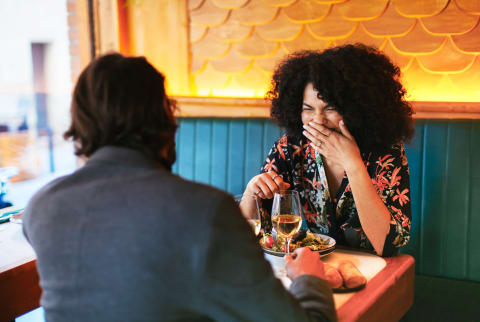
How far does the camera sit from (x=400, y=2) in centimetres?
252

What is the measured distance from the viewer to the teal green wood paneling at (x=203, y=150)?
2842mm

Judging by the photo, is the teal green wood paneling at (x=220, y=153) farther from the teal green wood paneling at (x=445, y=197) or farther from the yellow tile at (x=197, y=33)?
the teal green wood paneling at (x=445, y=197)

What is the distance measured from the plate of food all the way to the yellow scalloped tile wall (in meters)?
1.38

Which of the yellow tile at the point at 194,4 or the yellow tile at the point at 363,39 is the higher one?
the yellow tile at the point at 194,4

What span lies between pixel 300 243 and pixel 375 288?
1.03 feet

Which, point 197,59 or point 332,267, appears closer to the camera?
point 332,267

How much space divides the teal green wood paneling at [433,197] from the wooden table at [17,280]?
1.74m

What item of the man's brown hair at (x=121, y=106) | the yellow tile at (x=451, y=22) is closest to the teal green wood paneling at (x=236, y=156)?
the yellow tile at (x=451, y=22)

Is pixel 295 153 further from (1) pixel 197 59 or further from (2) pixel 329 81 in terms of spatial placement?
(1) pixel 197 59

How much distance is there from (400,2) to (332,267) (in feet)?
5.98

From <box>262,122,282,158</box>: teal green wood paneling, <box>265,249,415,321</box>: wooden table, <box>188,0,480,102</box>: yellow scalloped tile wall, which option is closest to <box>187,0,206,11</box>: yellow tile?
<box>188,0,480,102</box>: yellow scalloped tile wall

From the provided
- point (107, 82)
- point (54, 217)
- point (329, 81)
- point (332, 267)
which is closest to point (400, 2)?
point (329, 81)

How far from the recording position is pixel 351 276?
1231 mm

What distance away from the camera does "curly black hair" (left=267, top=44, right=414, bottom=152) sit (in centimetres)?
189
